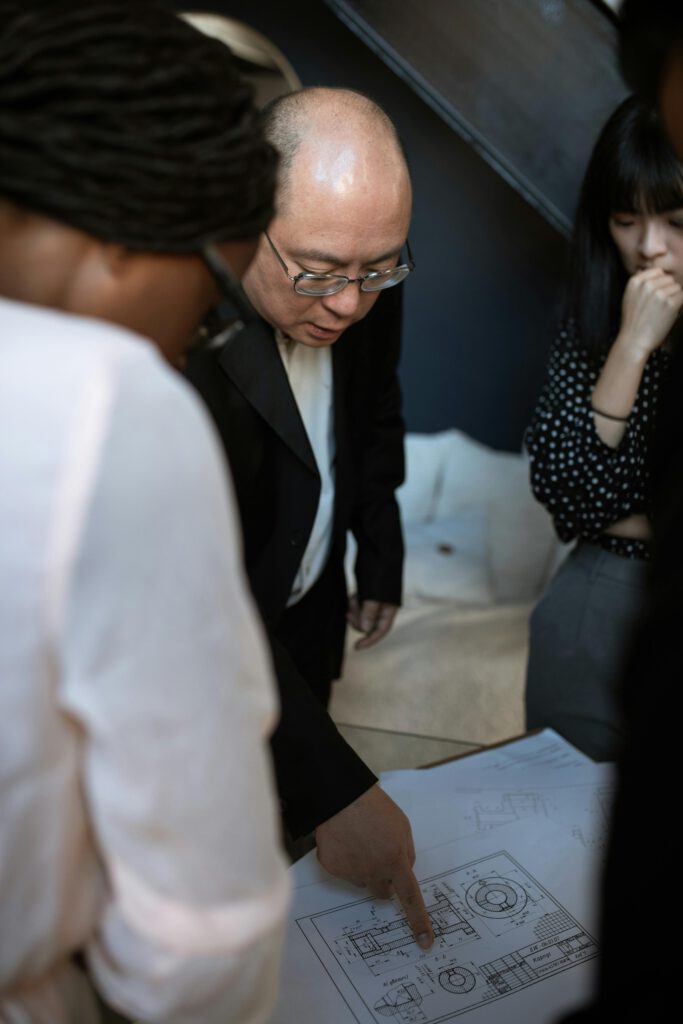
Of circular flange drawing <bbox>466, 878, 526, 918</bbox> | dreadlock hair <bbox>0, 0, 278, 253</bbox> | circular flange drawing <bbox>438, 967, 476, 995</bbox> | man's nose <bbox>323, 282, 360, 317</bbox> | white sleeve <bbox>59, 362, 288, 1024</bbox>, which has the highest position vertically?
dreadlock hair <bbox>0, 0, 278, 253</bbox>

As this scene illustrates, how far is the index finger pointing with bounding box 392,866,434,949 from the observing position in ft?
3.22

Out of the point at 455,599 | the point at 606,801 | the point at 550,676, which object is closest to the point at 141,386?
the point at 606,801

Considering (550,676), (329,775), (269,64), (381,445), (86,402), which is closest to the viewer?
(86,402)

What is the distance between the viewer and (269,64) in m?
3.17

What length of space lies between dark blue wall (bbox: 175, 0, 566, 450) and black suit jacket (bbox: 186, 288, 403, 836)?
179 cm

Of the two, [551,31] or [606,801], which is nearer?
[606,801]

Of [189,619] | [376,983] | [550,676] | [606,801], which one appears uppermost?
[189,619]

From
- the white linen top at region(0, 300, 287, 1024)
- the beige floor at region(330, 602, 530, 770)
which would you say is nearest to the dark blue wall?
the beige floor at region(330, 602, 530, 770)

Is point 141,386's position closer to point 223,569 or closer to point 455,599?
point 223,569

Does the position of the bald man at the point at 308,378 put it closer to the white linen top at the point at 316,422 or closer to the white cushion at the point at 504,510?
the white linen top at the point at 316,422

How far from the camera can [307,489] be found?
1522mm

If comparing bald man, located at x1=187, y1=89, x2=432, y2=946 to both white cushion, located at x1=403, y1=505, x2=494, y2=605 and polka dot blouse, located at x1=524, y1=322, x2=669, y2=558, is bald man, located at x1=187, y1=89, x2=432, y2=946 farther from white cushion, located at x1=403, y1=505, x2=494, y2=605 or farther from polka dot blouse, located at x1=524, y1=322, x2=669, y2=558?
white cushion, located at x1=403, y1=505, x2=494, y2=605

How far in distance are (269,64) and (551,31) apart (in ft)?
4.31

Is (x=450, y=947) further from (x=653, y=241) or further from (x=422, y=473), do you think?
(x=422, y=473)
